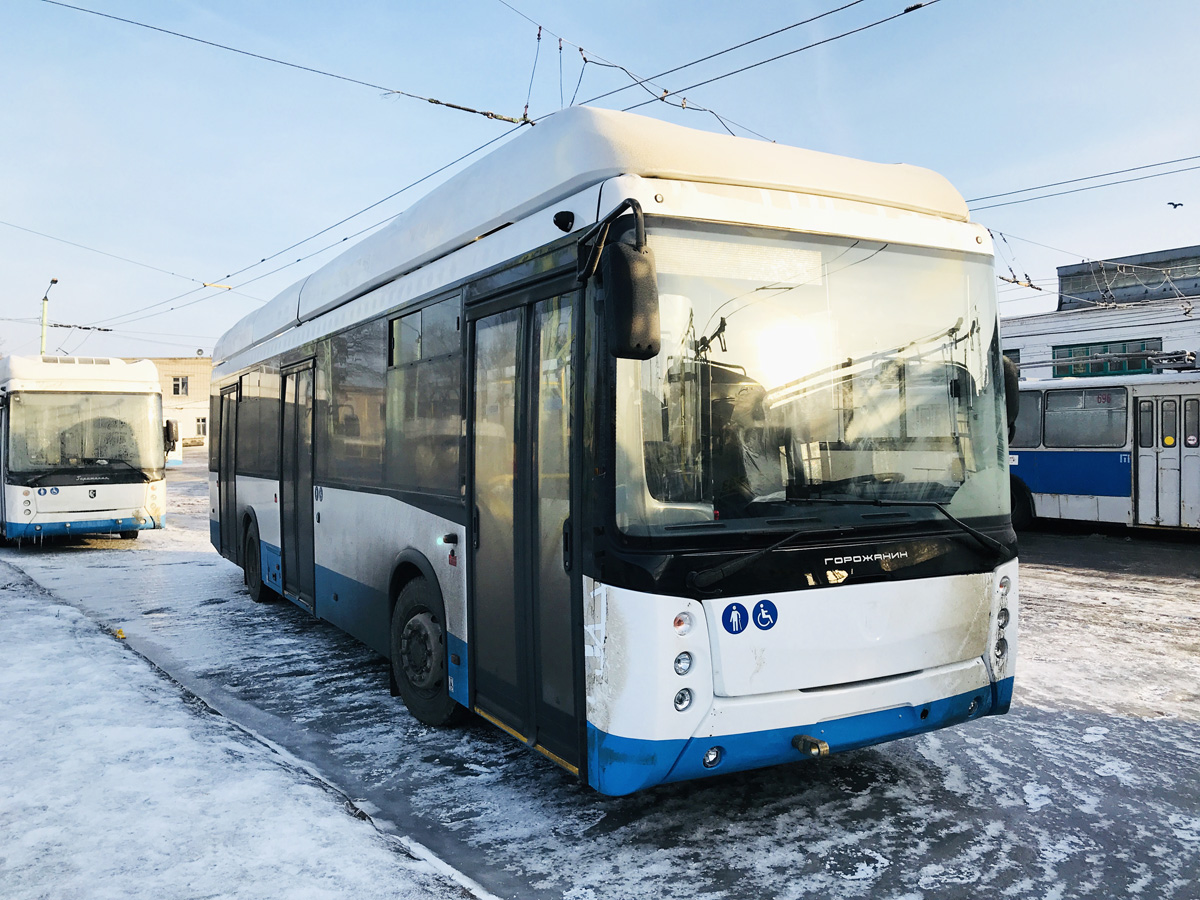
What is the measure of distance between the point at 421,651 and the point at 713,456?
275 centimetres

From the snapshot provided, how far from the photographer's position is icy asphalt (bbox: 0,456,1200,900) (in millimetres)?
3721

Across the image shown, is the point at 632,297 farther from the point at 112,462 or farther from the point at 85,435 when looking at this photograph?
the point at 85,435

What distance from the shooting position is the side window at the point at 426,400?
207 inches

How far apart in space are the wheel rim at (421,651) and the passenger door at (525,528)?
546mm

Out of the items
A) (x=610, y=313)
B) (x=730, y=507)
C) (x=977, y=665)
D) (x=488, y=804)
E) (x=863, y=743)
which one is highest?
(x=610, y=313)

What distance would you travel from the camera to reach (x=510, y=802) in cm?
462

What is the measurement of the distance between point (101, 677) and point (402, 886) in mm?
4221

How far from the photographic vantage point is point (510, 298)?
4680 mm

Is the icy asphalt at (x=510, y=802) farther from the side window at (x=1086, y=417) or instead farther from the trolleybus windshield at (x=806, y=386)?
the side window at (x=1086, y=417)

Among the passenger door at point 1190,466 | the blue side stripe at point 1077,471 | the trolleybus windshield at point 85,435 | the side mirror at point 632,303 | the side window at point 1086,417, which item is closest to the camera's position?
the side mirror at point 632,303

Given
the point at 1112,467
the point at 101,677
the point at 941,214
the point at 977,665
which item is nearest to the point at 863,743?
the point at 977,665

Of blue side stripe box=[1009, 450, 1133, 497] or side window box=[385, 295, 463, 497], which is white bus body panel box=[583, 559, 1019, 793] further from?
blue side stripe box=[1009, 450, 1133, 497]

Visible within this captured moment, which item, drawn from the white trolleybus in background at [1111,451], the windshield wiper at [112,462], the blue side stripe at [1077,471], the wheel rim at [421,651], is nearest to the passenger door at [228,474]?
the windshield wiper at [112,462]

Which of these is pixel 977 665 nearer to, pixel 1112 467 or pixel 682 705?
pixel 682 705
